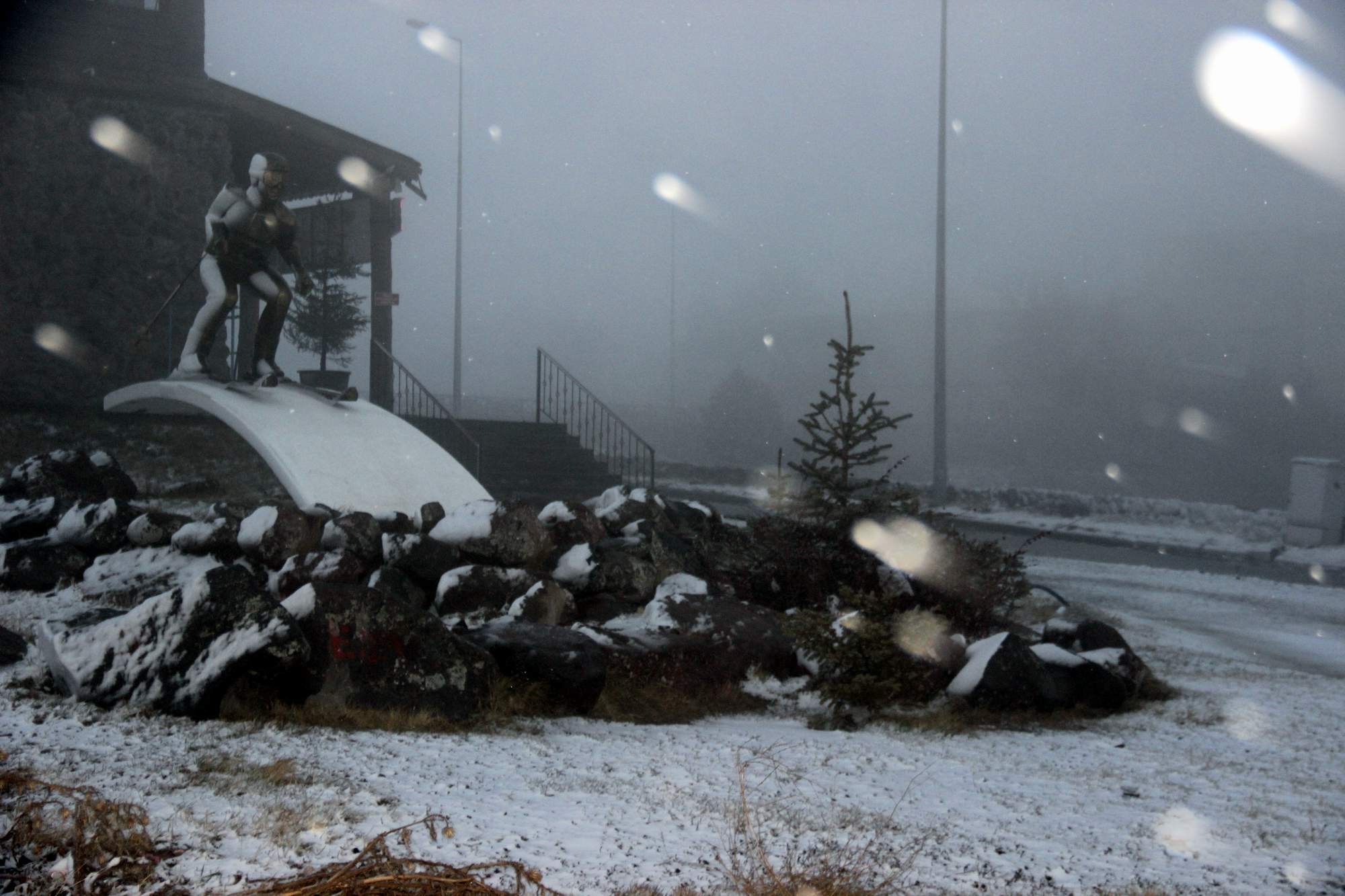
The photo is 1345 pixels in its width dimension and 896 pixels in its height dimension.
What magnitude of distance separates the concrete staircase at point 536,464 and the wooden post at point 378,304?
2.32 meters

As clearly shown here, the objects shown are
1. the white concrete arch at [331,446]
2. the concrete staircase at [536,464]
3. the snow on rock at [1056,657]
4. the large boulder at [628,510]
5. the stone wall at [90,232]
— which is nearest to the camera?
the snow on rock at [1056,657]

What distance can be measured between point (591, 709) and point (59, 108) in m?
13.8

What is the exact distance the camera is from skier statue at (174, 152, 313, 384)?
10.0 m

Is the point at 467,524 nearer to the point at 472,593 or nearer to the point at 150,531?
the point at 472,593

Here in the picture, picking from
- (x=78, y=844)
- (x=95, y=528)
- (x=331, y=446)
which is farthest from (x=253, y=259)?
(x=78, y=844)

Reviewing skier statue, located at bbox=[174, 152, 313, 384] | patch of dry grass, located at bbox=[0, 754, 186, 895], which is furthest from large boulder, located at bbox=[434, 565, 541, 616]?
Result: skier statue, located at bbox=[174, 152, 313, 384]

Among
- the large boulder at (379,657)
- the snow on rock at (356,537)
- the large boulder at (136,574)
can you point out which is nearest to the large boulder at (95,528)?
the large boulder at (136,574)

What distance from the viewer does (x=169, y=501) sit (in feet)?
34.3

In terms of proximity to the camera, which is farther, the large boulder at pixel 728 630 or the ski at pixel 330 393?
the ski at pixel 330 393

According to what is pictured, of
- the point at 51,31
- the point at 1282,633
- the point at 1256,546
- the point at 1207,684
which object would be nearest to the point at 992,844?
Result: the point at 1207,684

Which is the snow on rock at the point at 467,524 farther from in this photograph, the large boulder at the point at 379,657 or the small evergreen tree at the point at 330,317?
the small evergreen tree at the point at 330,317

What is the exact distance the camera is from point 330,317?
76.5 ft

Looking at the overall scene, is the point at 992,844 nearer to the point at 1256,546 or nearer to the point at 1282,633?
the point at 1282,633

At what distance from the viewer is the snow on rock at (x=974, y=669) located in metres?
5.34
